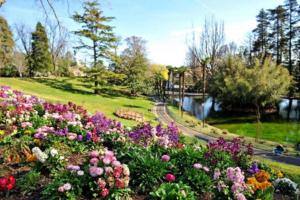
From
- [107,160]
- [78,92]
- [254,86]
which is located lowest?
[78,92]

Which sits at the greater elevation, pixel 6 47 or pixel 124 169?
pixel 6 47

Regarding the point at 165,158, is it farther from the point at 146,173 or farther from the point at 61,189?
the point at 61,189

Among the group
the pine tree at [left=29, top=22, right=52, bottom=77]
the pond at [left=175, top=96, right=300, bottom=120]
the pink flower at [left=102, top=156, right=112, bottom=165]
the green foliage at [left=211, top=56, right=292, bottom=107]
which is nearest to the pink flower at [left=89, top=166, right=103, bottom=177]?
the pink flower at [left=102, top=156, right=112, bottom=165]

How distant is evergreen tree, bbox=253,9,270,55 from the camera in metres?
57.8

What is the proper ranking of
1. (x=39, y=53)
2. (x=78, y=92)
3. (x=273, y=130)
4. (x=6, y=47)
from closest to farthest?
(x=273, y=130), (x=78, y=92), (x=6, y=47), (x=39, y=53)

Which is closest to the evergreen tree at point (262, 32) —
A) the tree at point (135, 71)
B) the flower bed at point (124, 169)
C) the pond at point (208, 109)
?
the pond at point (208, 109)

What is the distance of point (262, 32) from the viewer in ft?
192

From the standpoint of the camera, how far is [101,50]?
116 ft

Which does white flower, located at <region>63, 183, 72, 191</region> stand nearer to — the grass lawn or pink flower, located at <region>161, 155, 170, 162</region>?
pink flower, located at <region>161, 155, 170, 162</region>

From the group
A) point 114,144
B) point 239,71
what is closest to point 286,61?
point 239,71

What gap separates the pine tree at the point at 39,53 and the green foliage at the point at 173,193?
4381 cm

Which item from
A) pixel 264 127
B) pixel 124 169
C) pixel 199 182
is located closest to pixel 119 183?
pixel 124 169

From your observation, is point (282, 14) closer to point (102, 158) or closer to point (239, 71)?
point (239, 71)

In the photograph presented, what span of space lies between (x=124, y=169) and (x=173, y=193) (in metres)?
0.78
